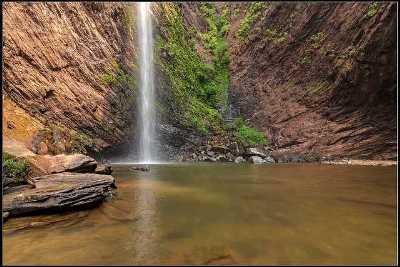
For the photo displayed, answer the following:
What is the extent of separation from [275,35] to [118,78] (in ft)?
56.3

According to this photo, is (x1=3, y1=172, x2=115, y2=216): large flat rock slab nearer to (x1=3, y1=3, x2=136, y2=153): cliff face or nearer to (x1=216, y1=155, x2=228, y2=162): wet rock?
(x1=3, y1=3, x2=136, y2=153): cliff face

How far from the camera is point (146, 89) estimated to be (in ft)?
83.6

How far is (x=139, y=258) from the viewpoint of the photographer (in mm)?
4094

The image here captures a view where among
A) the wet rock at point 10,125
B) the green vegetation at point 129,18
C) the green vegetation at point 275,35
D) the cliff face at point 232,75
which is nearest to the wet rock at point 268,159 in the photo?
the cliff face at point 232,75

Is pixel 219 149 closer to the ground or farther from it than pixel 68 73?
closer to the ground

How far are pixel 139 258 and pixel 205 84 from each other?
97.0 feet

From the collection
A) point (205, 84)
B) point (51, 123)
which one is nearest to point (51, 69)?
point (51, 123)

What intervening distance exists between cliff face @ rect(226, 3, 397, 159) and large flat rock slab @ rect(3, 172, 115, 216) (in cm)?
1911

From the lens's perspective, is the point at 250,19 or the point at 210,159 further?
the point at 250,19

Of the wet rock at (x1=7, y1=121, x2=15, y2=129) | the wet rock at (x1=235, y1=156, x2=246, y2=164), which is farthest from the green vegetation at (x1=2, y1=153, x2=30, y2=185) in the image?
the wet rock at (x1=235, y1=156, x2=246, y2=164)

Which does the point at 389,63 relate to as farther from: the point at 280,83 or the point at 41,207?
the point at 41,207

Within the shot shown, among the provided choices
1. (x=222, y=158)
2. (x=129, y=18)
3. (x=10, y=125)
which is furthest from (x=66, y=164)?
(x=129, y=18)

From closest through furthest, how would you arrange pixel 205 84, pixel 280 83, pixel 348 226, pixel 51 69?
pixel 348 226, pixel 51 69, pixel 280 83, pixel 205 84

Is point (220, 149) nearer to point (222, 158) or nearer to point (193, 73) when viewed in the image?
point (222, 158)
